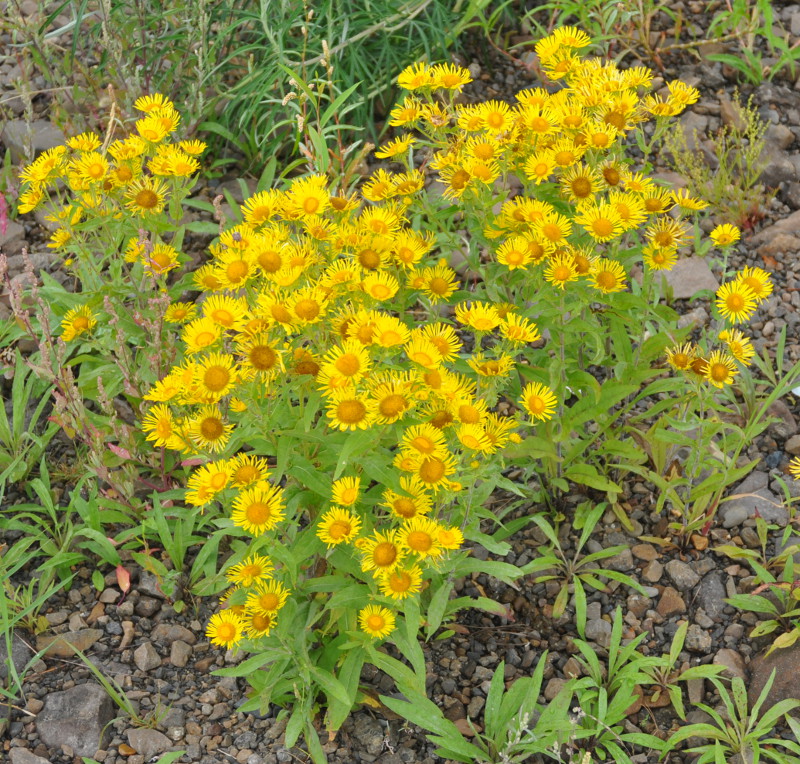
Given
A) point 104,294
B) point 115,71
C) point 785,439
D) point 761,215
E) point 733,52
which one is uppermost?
point 115,71

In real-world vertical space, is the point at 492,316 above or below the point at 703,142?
above

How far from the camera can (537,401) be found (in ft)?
8.00

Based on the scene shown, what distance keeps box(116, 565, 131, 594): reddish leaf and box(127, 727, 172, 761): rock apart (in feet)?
1.42

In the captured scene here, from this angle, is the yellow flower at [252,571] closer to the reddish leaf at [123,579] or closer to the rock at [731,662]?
the reddish leaf at [123,579]

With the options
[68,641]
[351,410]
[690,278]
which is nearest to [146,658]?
[68,641]

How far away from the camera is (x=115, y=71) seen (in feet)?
13.4

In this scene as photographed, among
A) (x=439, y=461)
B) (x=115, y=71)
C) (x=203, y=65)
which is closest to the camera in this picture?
(x=439, y=461)

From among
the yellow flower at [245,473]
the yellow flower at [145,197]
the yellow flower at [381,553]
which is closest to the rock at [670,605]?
the yellow flower at [381,553]

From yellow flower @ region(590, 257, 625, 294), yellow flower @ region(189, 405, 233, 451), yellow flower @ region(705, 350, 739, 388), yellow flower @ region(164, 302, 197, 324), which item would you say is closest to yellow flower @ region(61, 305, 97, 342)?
yellow flower @ region(164, 302, 197, 324)

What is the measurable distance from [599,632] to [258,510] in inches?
44.1

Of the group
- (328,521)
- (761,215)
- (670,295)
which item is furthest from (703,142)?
(328,521)

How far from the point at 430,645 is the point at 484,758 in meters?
0.40

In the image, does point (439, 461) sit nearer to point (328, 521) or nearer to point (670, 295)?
point (328, 521)

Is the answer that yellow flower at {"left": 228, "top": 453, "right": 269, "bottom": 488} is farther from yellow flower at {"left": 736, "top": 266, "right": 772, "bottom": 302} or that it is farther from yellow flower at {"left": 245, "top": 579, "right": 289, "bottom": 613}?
yellow flower at {"left": 736, "top": 266, "right": 772, "bottom": 302}
